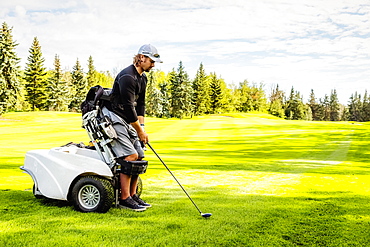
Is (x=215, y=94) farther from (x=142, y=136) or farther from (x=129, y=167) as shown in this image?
(x=129, y=167)

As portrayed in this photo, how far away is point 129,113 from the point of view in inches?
184

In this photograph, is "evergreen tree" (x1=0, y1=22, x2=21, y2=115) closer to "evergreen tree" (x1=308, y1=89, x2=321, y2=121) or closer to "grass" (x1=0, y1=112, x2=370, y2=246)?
"grass" (x1=0, y1=112, x2=370, y2=246)

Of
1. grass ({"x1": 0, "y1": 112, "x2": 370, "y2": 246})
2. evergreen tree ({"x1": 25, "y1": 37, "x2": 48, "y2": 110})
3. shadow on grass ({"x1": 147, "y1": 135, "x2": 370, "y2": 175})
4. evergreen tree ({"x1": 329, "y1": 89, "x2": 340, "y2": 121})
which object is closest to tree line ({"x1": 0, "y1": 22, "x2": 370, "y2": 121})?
evergreen tree ({"x1": 25, "y1": 37, "x2": 48, "y2": 110})

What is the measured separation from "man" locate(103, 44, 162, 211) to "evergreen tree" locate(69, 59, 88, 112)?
69.1 m

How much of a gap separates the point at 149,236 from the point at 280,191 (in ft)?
11.7

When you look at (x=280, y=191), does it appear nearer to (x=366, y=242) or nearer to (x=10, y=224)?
(x=366, y=242)

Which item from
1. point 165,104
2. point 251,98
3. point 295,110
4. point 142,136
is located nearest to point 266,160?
point 142,136

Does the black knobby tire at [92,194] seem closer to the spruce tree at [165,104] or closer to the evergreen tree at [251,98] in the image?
the spruce tree at [165,104]

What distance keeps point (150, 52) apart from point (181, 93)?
6619cm

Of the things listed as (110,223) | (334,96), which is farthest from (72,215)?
(334,96)

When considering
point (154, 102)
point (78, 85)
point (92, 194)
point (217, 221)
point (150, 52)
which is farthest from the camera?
point (154, 102)

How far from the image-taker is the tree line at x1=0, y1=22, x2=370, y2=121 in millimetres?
52375

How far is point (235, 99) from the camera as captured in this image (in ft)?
318

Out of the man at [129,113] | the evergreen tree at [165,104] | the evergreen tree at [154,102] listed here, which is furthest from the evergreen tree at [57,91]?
the man at [129,113]
